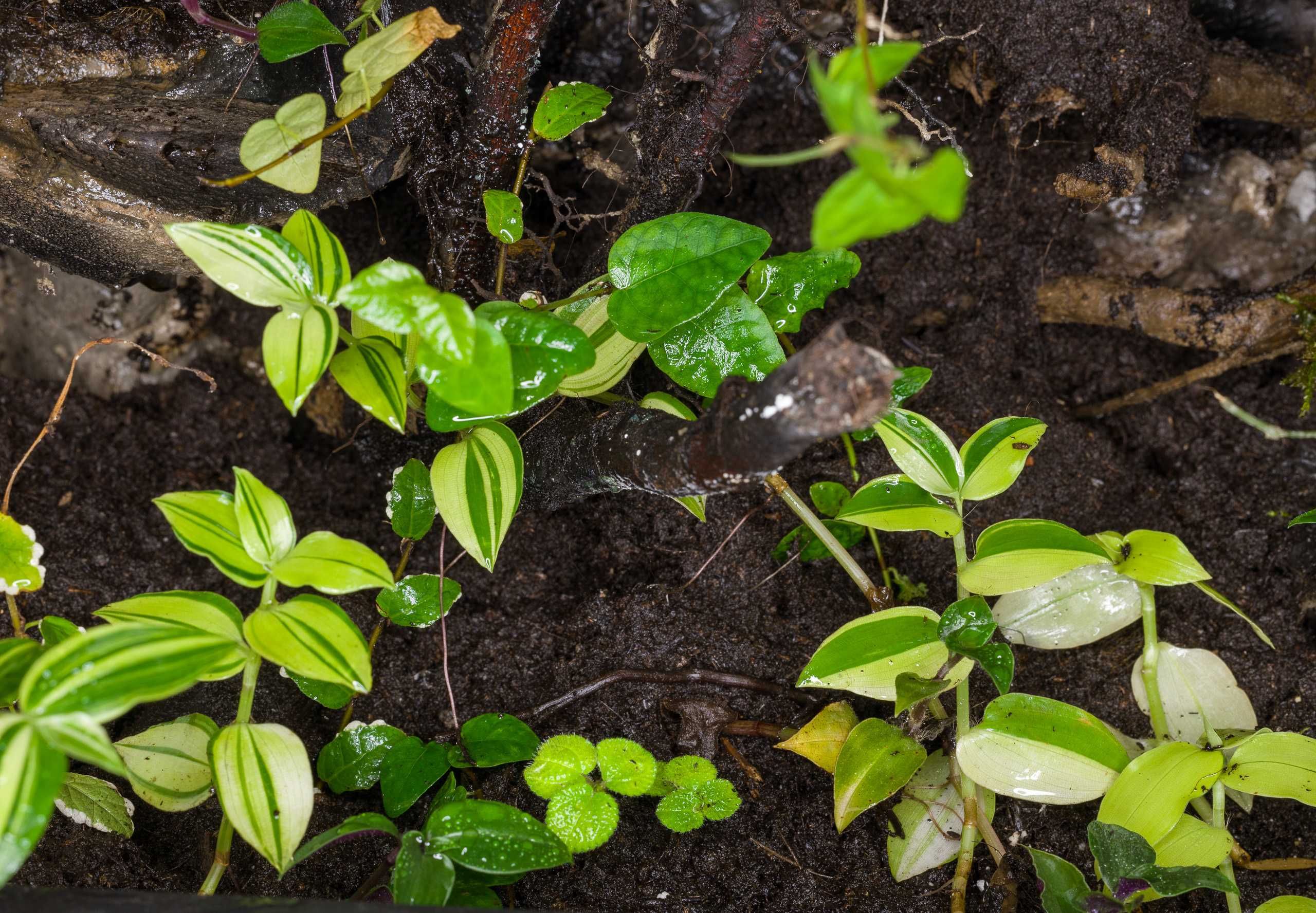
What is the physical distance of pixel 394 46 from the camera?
109 cm

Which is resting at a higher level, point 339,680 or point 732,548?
point 339,680

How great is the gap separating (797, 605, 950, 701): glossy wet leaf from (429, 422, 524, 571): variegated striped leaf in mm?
486

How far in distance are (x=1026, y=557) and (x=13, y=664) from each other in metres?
1.31

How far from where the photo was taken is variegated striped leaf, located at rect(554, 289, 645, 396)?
4.22 ft

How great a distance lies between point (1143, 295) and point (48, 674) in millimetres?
1876

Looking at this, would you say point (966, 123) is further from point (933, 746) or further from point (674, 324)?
point (933, 746)

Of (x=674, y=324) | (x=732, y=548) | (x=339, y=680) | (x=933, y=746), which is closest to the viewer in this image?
(x=339, y=680)

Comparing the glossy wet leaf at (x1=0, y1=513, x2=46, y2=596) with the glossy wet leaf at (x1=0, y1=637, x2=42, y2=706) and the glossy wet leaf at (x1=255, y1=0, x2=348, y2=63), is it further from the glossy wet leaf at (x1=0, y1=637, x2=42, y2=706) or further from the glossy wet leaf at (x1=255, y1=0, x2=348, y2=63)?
the glossy wet leaf at (x1=255, y1=0, x2=348, y2=63)

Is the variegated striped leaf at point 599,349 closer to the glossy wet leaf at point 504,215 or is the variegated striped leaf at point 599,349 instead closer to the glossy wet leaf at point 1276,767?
the glossy wet leaf at point 504,215

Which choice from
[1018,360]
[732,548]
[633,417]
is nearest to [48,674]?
[633,417]

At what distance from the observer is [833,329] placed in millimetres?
848

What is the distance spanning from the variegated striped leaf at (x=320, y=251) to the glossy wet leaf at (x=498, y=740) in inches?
26.2

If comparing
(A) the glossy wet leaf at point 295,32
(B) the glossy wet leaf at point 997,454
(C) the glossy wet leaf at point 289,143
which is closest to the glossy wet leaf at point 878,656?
(B) the glossy wet leaf at point 997,454

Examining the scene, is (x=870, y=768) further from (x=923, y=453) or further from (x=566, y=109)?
(x=566, y=109)
